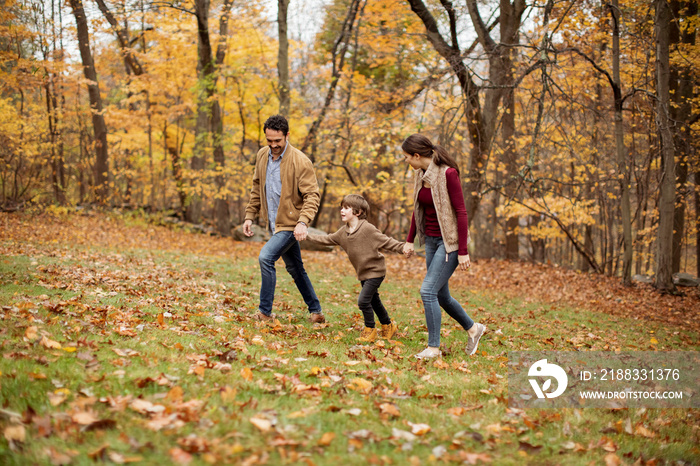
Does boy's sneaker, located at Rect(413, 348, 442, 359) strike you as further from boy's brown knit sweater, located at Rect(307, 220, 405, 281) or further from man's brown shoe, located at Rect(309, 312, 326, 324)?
man's brown shoe, located at Rect(309, 312, 326, 324)

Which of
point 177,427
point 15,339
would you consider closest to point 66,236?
point 15,339

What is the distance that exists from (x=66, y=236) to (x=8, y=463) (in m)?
12.3

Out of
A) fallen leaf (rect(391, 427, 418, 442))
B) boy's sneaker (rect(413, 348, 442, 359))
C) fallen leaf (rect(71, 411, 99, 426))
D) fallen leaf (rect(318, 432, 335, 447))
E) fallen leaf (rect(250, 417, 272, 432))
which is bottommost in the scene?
boy's sneaker (rect(413, 348, 442, 359))

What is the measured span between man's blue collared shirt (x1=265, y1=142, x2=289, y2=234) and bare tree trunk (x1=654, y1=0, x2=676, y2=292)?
8.55m

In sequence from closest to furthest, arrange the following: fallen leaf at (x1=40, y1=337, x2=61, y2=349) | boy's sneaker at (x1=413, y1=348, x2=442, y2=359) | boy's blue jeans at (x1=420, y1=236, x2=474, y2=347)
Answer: fallen leaf at (x1=40, y1=337, x2=61, y2=349) → boy's blue jeans at (x1=420, y1=236, x2=474, y2=347) → boy's sneaker at (x1=413, y1=348, x2=442, y2=359)

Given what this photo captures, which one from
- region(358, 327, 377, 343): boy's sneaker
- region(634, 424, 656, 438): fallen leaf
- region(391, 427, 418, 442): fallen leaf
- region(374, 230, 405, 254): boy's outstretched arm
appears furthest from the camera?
region(358, 327, 377, 343): boy's sneaker

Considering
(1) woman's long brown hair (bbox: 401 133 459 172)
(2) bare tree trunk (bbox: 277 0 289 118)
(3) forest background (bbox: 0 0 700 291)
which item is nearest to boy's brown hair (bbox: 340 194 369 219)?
(1) woman's long brown hair (bbox: 401 133 459 172)

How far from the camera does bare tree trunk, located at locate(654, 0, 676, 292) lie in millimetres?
10234

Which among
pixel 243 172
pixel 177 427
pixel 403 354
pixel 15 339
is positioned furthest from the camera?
pixel 243 172

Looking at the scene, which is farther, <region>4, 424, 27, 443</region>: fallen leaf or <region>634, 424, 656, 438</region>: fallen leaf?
<region>634, 424, 656, 438</region>: fallen leaf

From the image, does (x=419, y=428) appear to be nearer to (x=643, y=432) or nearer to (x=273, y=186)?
(x=643, y=432)

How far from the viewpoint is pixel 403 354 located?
16.8 feet

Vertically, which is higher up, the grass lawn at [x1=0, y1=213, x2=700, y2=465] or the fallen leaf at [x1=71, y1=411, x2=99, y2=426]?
the fallen leaf at [x1=71, y1=411, x2=99, y2=426]

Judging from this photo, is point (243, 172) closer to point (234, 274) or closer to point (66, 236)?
point (66, 236)
